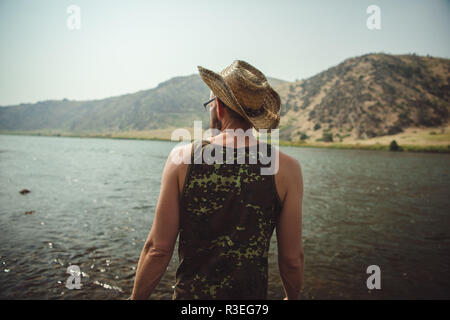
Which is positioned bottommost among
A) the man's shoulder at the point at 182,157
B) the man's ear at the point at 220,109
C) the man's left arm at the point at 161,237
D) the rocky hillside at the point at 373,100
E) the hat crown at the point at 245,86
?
the man's left arm at the point at 161,237

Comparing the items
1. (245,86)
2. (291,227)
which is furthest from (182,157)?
(291,227)

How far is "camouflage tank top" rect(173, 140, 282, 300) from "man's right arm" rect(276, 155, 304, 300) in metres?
0.12

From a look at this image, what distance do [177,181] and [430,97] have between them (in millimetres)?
139801

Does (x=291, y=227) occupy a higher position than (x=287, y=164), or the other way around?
(x=287, y=164)

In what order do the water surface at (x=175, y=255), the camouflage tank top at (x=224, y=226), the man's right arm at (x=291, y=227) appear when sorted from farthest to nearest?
the water surface at (x=175, y=255) < the man's right arm at (x=291, y=227) < the camouflage tank top at (x=224, y=226)

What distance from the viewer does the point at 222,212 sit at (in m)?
2.02

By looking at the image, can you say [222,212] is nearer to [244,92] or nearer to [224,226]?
[224,226]

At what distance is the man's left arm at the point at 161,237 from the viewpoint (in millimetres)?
2031

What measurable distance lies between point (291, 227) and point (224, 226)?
→ 23.1 inches

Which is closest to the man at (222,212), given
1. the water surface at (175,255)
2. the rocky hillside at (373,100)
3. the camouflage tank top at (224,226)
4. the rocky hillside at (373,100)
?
the camouflage tank top at (224,226)

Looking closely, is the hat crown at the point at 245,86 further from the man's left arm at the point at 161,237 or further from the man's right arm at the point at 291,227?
the man's left arm at the point at 161,237

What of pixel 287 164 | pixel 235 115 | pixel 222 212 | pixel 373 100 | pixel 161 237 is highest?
pixel 373 100
